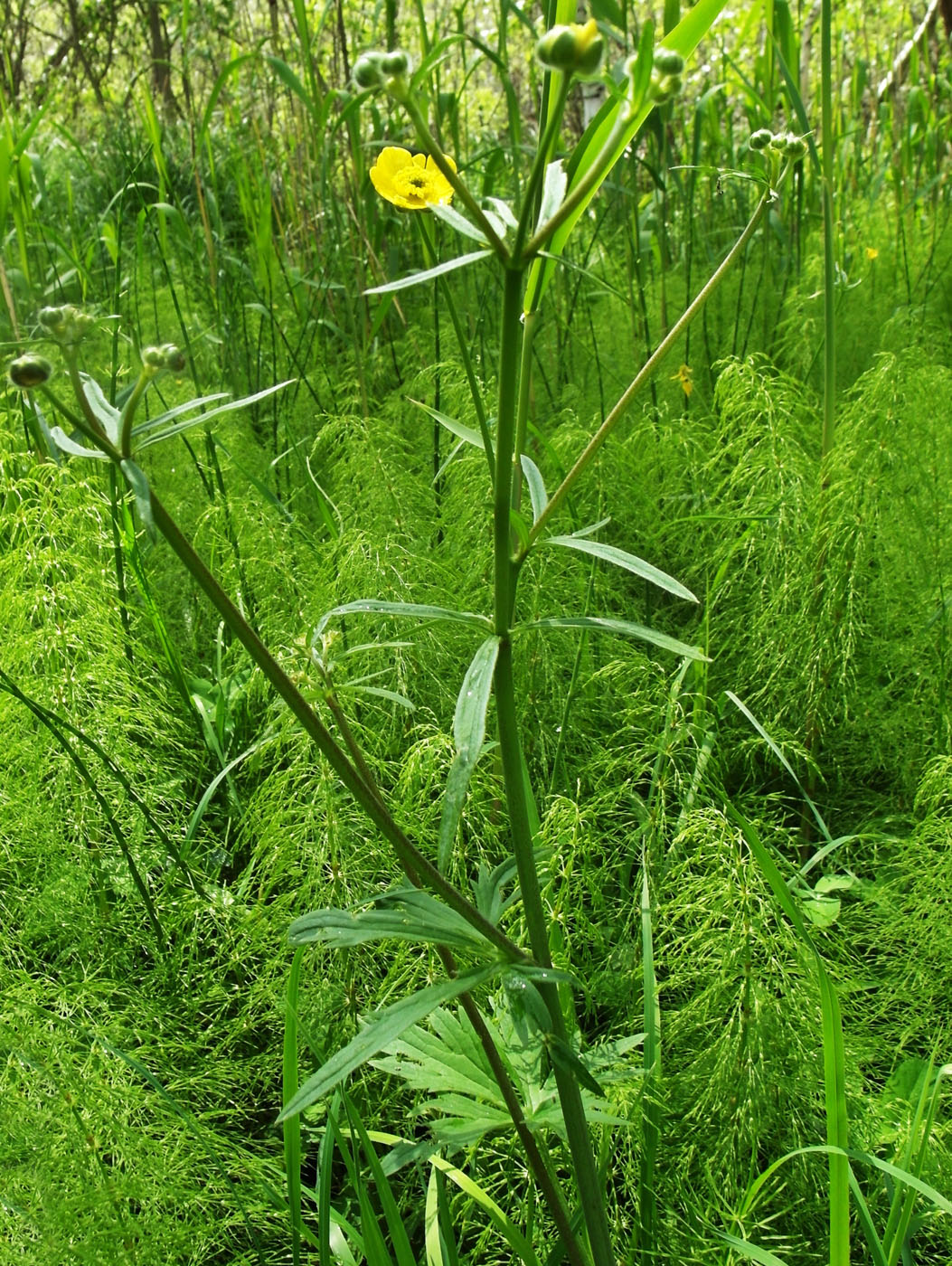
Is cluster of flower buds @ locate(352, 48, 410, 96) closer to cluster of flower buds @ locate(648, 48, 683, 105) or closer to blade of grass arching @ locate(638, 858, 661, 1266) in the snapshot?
cluster of flower buds @ locate(648, 48, 683, 105)

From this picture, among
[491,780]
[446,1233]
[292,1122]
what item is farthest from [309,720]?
[491,780]

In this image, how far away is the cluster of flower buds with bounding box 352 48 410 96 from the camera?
60cm

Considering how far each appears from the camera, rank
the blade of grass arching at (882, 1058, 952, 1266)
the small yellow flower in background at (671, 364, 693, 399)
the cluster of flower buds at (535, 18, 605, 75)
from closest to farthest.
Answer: the cluster of flower buds at (535, 18, 605, 75)
the blade of grass arching at (882, 1058, 952, 1266)
the small yellow flower in background at (671, 364, 693, 399)

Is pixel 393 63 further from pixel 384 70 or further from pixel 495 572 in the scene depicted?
pixel 495 572

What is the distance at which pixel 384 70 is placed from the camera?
1.98 ft

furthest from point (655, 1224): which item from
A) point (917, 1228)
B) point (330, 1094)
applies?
point (330, 1094)

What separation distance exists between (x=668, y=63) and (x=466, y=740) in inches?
15.5

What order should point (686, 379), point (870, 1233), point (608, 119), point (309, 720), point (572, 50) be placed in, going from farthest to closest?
point (686, 379)
point (870, 1233)
point (608, 119)
point (309, 720)
point (572, 50)

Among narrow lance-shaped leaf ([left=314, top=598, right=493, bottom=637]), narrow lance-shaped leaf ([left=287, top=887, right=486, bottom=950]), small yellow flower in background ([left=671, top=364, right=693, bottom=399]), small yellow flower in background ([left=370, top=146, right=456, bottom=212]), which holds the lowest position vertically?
narrow lance-shaped leaf ([left=287, top=887, right=486, bottom=950])

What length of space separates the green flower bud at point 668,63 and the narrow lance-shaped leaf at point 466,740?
35 cm

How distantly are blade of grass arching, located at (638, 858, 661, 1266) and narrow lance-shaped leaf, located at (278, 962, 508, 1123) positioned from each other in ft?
1.24

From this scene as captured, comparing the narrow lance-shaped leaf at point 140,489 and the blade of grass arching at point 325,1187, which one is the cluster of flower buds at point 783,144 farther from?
the blade of grass arching at point 325,1187

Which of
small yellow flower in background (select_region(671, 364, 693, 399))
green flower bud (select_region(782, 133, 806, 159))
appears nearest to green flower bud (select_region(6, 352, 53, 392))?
green flower bud (select_region(782, 133, 806, 159))

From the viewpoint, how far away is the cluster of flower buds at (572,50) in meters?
0.54
